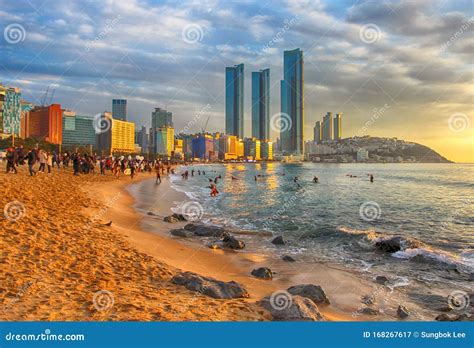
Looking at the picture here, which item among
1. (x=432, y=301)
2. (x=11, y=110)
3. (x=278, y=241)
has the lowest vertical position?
(x=432, y=301)

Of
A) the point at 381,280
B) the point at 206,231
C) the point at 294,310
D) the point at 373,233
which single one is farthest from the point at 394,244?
the point at 294,310

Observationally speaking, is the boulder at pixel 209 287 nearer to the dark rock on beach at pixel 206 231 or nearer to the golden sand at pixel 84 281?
the golden sand at pixel 84 281

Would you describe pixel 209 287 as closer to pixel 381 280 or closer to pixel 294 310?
pixel 294 310

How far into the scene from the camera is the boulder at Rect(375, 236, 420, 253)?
1540 centimetres

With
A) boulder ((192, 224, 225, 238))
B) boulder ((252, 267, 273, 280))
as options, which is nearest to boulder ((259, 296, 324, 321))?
boulder ((252, 267, 273, 280))

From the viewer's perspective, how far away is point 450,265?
1338 cm

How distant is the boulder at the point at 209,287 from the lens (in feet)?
26.1

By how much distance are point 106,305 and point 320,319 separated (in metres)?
4.30

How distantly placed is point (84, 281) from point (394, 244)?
13257 mm

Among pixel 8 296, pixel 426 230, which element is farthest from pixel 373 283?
pixel 426 230

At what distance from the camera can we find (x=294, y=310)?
7.09 m

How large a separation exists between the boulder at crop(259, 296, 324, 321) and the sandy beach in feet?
0.96

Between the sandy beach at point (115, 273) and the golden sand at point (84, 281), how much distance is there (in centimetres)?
2

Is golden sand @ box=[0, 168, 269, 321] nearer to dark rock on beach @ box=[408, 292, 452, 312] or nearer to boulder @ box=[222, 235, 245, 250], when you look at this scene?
boulder @ box=[222, 235, 245, 250]
